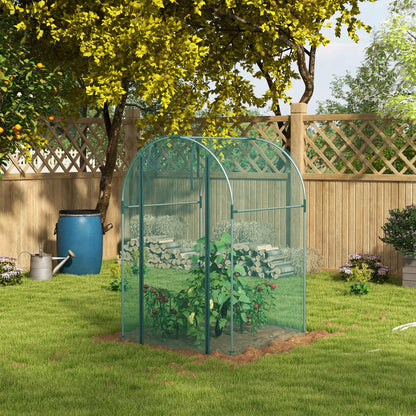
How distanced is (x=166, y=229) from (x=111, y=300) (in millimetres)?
2077

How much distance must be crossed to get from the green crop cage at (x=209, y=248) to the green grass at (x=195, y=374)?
30 cm

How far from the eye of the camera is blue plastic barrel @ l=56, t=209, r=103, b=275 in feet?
28.5

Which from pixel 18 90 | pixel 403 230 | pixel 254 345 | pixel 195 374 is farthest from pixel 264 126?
pixel 195 374

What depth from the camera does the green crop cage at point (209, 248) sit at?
4.87 metres

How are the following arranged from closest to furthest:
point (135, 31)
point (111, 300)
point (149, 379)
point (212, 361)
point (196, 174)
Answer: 1. point (149, 379)
2. point (212, 361)
3. point (196, 174)
4. point (111, 300)
5. point (135, 31)

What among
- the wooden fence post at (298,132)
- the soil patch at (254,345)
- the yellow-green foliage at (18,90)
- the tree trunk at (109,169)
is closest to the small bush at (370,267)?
the wooden fence post at (298,132)

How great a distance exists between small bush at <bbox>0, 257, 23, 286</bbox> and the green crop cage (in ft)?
9.74

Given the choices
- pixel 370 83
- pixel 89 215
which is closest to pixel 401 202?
pixel 370 83

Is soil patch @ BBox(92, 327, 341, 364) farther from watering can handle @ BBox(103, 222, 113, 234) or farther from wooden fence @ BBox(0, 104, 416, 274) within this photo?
watering can handle @ BBox(103, 222, 113, 234)

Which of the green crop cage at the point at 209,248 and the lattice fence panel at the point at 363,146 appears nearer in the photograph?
the green crop cage at the point at 209,248

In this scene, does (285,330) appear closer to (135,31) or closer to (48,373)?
(48,373)

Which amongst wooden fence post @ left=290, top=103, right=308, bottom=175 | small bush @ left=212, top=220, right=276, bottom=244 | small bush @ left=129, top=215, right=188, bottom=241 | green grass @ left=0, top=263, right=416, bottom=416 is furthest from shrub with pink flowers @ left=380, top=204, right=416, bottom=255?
small bush @ left=129, top=215, right=188, bottom=241

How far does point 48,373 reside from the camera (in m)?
4.46

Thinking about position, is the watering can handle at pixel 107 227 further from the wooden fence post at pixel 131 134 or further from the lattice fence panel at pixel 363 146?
the lattice fence panel at pixel 363 146
